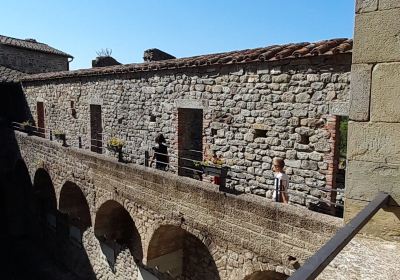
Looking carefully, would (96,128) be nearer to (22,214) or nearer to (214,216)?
(214,216)

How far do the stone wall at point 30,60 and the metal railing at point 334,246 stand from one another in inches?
906

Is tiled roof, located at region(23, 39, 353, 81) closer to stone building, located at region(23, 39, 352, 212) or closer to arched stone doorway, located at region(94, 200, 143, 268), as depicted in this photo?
stone building, located at region(23, 39, 352, 212)

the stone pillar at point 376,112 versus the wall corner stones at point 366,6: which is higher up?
the wall corner stones at point 366,6

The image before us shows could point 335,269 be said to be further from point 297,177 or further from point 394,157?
point 297,177

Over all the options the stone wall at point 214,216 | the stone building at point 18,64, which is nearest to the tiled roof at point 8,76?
the stone building at point 18,64

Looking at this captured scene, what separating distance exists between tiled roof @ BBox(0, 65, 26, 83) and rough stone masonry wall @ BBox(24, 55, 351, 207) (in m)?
9.95

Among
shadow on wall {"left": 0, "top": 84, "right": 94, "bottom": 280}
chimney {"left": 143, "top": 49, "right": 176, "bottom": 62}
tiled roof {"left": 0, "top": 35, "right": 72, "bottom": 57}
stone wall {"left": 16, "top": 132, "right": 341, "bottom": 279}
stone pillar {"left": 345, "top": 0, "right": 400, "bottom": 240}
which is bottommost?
shadow on wall {"left": 0, "top": 84, "right": 94, "bottom": 280}

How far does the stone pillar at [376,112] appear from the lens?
6.67ft

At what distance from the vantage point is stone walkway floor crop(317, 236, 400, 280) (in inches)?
69.1

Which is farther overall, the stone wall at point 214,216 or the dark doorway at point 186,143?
the dark doorway at point 186,143

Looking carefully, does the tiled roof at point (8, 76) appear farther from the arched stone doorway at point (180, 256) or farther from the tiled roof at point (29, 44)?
the arched stone doorway at point (180, 256)

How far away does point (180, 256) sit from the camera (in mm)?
8555

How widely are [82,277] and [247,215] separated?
10.3m

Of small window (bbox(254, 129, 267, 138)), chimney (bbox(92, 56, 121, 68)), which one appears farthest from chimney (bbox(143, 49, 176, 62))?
small window (bbox(254, 129, 267, 138))
